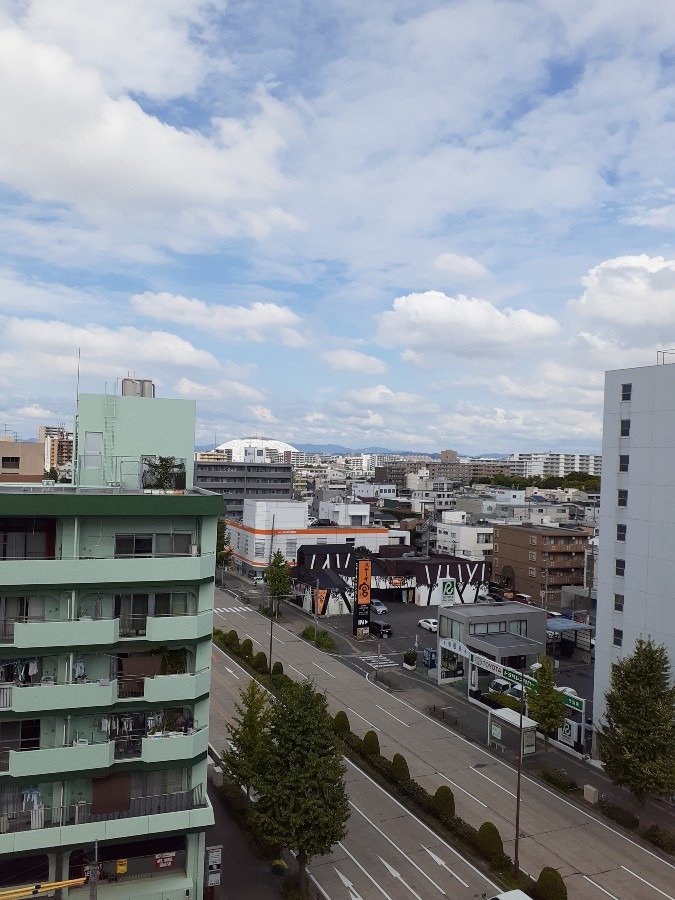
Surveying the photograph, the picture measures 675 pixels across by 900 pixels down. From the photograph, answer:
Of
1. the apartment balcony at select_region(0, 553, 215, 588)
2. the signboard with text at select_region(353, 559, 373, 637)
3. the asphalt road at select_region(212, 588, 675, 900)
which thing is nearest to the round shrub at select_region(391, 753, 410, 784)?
the asphalt road at select_region(212, 588, 675, 900)

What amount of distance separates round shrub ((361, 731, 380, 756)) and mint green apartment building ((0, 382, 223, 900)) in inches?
578

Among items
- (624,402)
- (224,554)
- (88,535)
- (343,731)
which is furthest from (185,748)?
(224,554)

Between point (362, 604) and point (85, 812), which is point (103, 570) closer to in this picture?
point (85, 812)

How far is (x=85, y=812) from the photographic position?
2164 centimetres

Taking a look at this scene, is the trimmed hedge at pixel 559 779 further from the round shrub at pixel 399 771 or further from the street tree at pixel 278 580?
the street tree at pixel 278 580

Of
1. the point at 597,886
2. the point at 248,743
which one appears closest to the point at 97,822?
the point at 248,743

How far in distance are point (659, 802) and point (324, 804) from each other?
18809mm

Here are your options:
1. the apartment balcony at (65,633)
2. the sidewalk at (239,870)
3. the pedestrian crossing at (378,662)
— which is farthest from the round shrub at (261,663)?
the apartment balcony at (65,633)

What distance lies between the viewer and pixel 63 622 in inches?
830

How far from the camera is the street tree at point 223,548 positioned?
92.2 m

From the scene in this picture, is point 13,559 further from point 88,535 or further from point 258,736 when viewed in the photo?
point 258,736

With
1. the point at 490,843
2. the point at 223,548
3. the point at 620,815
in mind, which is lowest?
the point at 620,815

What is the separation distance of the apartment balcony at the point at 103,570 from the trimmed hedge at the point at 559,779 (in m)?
22.5

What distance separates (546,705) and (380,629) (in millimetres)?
Result: 27113
